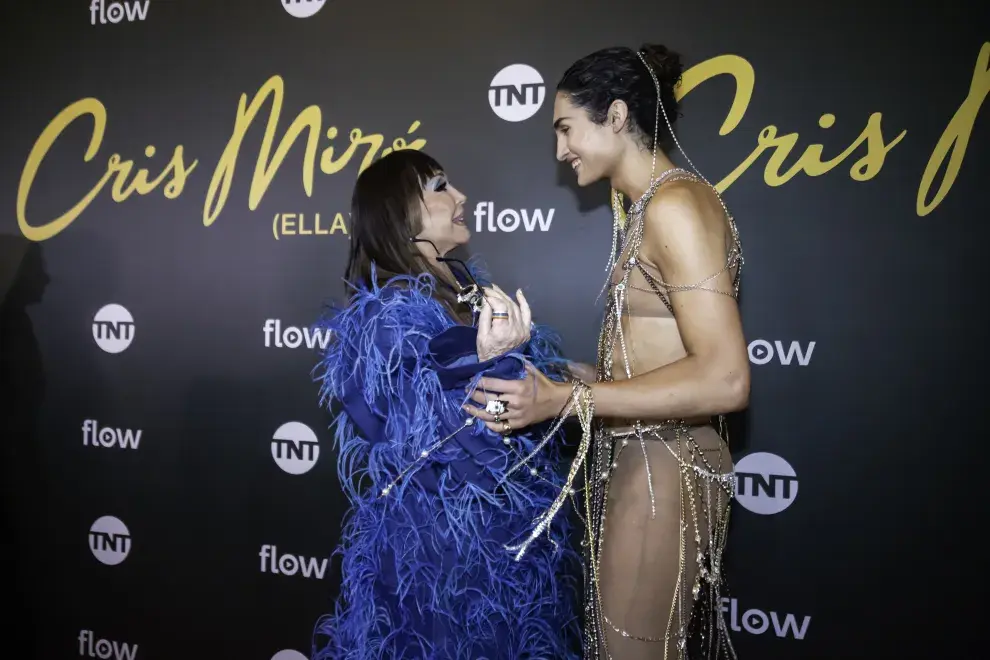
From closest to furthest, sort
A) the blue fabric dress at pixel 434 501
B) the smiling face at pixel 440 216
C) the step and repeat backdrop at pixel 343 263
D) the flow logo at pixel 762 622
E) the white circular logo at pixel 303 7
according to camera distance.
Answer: the blue fabric dress at pixel 434 501, the smiling face at pixel 440 216, the step and repeat backdrop at pixel 343 263, the flow logo at pixel 762 622, the white circular logo at pixel 303 7

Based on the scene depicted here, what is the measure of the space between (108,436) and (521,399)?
2.00m

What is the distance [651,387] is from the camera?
4.81 feet

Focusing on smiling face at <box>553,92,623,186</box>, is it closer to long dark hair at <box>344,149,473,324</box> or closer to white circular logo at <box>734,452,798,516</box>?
long dark hair at <box>344,149,473,324</box>

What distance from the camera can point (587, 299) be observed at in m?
2.30

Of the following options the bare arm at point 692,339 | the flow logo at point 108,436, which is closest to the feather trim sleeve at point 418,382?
the bare arm at point 692,339

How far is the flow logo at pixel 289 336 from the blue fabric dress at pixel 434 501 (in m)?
0.93

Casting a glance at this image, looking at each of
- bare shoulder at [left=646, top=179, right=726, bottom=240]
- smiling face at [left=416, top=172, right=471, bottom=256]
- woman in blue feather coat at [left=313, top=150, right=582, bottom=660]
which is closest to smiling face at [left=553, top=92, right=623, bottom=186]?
bare shoulder at [left=646, top=179, right=726, bottom=240]

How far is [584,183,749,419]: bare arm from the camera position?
144 centimetres

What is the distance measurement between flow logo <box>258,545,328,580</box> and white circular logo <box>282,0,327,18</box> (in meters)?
1.84

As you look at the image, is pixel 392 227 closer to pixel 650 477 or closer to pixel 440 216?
pixel 440 216

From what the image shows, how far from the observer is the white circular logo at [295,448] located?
2.57m

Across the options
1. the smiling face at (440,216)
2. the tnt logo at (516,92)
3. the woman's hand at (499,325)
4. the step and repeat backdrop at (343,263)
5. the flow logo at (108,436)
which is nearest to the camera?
the woman's hand at (499,325)

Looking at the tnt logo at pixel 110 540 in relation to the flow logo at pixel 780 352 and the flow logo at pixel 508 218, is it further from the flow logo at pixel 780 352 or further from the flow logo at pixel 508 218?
the flow logo at pixel 780 352

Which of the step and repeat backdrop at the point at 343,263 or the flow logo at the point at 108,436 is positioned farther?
the flow logo at the point at 108,436
